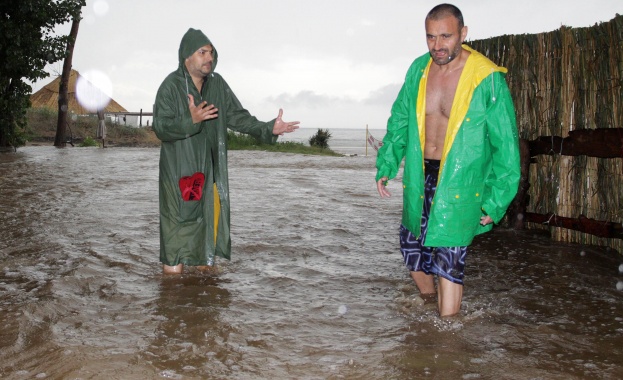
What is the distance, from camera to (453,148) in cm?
409

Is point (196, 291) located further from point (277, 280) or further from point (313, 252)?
point (313, 252)

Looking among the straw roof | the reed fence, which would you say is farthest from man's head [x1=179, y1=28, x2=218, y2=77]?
the straw roof

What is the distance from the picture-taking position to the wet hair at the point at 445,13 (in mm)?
4008

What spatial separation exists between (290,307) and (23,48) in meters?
17.5

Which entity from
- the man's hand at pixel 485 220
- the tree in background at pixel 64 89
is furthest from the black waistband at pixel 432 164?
the tree in background at pixel 64 89

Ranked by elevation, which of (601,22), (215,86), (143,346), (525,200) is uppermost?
(601,22)

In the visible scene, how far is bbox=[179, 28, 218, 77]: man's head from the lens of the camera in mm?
5309

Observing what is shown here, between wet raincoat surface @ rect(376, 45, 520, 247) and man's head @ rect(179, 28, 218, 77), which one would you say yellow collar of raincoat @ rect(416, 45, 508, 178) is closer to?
wet raincoat surface @ rect(376, 45, 520, 247)

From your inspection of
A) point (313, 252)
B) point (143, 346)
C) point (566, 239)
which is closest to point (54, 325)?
point (143, 346)

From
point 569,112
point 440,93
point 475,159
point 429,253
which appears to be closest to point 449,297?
point 429,253

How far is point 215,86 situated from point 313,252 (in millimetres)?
2044

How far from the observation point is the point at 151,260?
6.18 meters

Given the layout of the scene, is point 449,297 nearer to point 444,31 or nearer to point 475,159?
point 475,159

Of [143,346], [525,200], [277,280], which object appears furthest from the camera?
[525,200]
